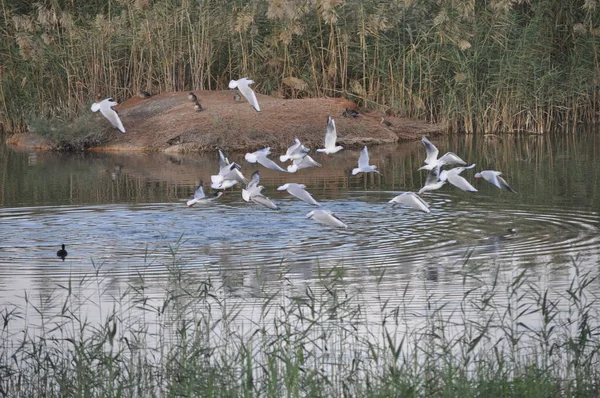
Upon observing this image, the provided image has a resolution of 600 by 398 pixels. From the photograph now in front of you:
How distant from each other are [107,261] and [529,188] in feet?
19.7

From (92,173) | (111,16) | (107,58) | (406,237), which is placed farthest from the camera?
(111,16)

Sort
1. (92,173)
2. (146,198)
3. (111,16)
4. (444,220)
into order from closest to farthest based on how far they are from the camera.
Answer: (444,220), (146,198), (92,173), (111,16)

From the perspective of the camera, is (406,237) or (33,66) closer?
(406,237)

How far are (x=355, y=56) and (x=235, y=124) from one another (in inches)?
117

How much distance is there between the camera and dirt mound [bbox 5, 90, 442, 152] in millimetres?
19453

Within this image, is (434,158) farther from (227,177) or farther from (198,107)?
(198,107)

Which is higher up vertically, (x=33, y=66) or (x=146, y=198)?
(x=33, y=66)

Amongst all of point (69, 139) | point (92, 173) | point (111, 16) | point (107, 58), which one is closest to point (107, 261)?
point (92, 173)

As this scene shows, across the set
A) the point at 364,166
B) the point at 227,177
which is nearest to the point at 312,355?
the point at 227,177

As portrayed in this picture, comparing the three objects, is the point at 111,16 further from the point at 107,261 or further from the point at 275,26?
the point at 107,261

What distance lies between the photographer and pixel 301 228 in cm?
1015

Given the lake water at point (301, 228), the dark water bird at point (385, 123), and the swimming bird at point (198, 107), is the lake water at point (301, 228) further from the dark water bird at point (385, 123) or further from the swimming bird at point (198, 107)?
the dark water bird at point (385, 123)

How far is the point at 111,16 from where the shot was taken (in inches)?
900

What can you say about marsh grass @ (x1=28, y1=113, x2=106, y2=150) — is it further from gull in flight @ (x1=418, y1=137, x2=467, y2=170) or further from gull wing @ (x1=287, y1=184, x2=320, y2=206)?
gull wing @ (x1=287, y1=184, x2=320, y2=206)
